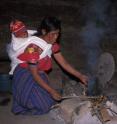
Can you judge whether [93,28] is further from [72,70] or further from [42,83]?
[42,83]

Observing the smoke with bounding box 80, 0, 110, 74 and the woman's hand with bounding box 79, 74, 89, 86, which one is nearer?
the woman's hand with bounding box 79, 74, 89, 86

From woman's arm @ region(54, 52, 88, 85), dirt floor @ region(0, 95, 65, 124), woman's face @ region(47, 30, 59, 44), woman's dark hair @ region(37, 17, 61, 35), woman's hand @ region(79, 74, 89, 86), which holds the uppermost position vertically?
woman's dark hair @ region(37, 17, 61, 35)

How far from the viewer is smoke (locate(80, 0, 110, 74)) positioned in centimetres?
715

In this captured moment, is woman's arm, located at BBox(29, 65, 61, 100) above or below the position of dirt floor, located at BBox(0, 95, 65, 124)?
above

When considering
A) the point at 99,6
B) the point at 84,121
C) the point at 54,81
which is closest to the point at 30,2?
the point at 99,6

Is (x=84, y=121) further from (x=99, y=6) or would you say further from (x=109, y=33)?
(x=99, y=6)

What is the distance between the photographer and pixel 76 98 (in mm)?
5078

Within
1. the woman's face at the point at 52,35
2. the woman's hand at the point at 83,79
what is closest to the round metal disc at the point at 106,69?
the woman's hand at the point at 83,79

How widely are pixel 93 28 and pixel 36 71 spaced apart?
393 centimetres

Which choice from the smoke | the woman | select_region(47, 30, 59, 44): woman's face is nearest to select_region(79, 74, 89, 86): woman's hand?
the woman

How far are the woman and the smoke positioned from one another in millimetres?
1425

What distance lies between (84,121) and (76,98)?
481 mm

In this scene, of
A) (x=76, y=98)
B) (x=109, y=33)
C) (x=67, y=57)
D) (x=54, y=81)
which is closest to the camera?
(x=76, y=98)

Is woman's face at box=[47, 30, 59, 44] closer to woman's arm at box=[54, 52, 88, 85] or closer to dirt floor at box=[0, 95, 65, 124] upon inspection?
woman's arm at box=[54, 52, 88, 85]
